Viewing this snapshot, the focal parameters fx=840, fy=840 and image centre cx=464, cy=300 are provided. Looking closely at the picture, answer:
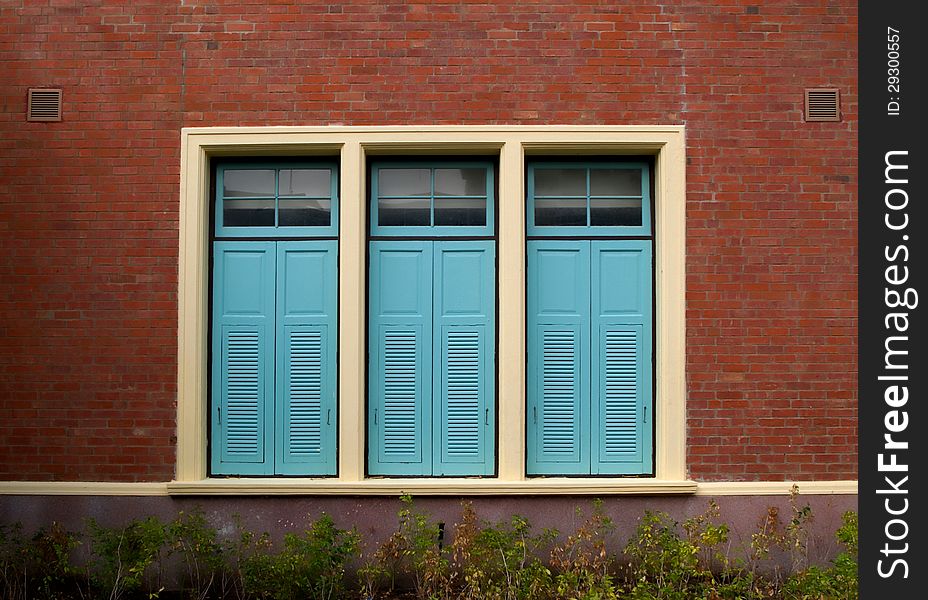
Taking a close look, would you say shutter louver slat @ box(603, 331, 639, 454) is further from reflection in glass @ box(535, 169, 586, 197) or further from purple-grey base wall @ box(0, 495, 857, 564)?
reflection in glass @ box(535, 169, 586, 197)

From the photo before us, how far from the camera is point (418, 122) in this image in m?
6.55

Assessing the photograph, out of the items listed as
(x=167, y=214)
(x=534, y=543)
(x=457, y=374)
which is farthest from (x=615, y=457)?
(x=167, y=214)

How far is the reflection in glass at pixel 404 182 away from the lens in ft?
22.3

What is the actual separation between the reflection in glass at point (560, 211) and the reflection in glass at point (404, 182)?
91 cm

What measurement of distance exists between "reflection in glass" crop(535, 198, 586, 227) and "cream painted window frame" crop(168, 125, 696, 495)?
245mm

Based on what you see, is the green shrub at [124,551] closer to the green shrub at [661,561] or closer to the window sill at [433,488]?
the window sill at [433,488]

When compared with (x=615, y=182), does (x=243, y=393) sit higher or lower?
lower

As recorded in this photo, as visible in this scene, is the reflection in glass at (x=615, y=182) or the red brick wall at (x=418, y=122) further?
the reflection in glass at (x=615, y=182)

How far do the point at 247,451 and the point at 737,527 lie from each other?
3860 mm

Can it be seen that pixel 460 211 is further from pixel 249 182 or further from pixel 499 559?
pixel 499 559

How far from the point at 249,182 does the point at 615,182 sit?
9.75 feet

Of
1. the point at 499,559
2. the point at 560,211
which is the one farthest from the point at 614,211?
the point at 499,559

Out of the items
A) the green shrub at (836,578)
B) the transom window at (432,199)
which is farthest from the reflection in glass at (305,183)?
the green shrub at (836,578)

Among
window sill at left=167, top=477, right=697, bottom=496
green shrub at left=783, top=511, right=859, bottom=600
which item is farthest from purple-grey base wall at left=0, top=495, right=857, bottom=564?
green shrub at left=783, top=511, right=859, bottom=600
